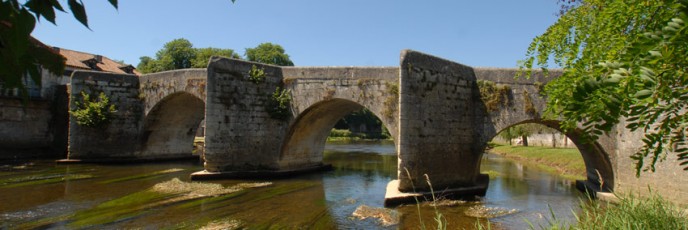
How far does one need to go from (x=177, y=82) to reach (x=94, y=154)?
480cm

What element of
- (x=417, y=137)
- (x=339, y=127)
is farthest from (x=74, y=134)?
(x=339, y=127)

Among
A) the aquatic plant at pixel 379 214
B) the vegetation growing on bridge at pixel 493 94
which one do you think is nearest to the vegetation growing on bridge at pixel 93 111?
the aquatic plant at pixel 379 214

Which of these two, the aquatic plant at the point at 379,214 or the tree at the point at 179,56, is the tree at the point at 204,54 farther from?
the aquatic plant at the point at 379,214

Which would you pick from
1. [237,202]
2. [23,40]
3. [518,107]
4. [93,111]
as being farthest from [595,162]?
[93,111]

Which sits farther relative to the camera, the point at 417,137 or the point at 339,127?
the point at 339,127

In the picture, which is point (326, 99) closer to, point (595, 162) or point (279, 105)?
point (279, 105)

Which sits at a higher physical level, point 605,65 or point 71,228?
point 605,65

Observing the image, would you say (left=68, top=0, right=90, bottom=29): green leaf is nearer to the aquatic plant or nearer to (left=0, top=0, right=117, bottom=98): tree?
(left=0, top=0, right=117, bottom=98): tree

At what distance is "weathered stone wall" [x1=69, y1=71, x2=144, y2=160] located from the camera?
59.1ft

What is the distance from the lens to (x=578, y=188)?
1352 cm

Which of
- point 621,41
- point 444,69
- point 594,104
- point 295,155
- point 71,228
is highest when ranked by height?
point 444,69

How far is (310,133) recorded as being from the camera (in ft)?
52.1

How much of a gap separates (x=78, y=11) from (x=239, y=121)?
41.7 feet

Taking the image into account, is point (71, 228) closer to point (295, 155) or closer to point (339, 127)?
point (295, 155)
